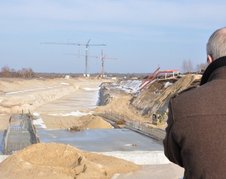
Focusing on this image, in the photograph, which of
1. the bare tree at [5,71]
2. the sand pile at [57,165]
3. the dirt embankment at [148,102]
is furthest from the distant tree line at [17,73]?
the sand pile at [57,165]

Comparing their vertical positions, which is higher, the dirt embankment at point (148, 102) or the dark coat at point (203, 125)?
the dark coat at point (203, 125)

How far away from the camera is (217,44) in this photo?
2.19 m

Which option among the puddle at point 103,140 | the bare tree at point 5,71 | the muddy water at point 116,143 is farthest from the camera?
the bare tree at point 5,71

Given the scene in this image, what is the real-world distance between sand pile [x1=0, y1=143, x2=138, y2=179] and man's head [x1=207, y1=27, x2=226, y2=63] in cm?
491

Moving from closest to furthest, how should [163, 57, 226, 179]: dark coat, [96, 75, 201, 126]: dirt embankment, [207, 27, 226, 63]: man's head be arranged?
[163, 57, 226, 179]: dark coat, [207, 27, 226, 63]: man's head, [96, 75, 201, 126]: dirt embankment

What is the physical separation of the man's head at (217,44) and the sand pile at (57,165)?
16.1 ft

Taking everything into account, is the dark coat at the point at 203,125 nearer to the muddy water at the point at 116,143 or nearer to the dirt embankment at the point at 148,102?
the muddy water at the point at 116,143

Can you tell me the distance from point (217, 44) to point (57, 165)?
545 centimetres

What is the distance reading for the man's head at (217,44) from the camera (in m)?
2.18

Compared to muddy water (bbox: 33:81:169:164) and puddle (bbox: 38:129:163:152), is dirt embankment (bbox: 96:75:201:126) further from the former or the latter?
muddy water (bbox: 33:81:169:164)

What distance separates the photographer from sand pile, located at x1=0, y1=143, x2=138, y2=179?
6.84m

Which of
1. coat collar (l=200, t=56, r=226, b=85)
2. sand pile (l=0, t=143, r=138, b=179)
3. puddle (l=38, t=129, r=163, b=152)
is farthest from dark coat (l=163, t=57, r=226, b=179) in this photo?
puddle (l=38, t=129, r=163, b=152)

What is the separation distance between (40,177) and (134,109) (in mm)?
21732

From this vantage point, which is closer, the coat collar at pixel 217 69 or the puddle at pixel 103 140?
the coat collar at pixel 217 69
